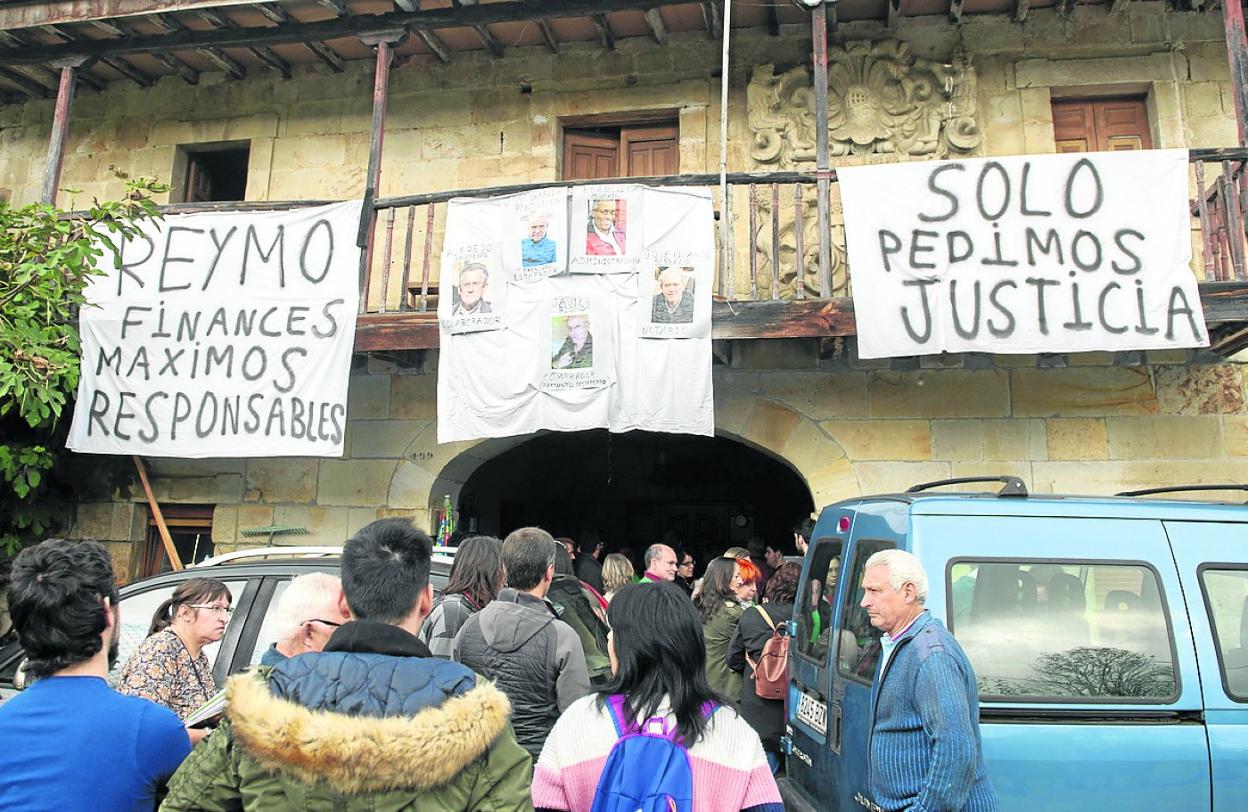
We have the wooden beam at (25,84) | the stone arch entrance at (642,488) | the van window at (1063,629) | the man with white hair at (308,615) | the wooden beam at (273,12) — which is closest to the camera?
the man with white hair at (308,615)

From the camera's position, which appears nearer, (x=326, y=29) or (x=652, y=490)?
(x=326, y=29)

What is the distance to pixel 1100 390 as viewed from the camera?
698cm

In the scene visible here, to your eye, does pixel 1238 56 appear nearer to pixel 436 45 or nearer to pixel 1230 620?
pixel 1230 620

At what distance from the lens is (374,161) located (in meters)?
7.38

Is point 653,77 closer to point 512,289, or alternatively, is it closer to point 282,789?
point 512,289

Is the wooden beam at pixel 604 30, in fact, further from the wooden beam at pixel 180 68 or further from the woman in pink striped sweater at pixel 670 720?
the woman in pink striped sweater at pixel 670 720

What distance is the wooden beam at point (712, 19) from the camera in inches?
299

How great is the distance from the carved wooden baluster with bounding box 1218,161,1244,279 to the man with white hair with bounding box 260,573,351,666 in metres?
6.38

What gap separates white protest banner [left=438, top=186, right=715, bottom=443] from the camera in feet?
21.0

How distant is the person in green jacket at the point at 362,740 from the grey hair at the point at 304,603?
57 cm

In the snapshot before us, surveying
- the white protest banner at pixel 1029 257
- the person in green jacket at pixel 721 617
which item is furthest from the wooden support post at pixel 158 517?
the white protest banner at pixel 1029 257

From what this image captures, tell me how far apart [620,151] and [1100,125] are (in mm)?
4452

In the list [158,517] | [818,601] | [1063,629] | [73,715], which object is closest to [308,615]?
[73,715]

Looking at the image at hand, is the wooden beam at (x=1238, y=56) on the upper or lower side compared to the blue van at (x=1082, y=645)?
upper
